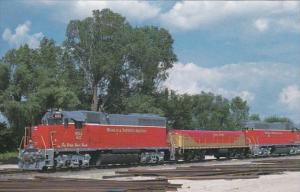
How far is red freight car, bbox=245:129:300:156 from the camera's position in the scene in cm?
5209

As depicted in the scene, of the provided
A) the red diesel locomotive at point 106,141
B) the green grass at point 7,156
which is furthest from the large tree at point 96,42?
the red diesel locomotive at point 106,141

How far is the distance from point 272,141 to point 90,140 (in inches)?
1045

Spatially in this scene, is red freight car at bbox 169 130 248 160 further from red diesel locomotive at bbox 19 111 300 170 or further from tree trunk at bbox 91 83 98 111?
tree trunk at bbox 91 83 98 111

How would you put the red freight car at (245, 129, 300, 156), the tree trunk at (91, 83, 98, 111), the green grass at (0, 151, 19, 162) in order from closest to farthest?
the green grass at (0, 151, 19, 162) < the red freight car at (245, 129, 300, 156) < the tree trunk at (91, 83, 98, 111)

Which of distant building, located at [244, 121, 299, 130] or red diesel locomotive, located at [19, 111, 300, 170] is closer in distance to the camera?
red diesel locomotive, located at [19, 111, 300, 170]

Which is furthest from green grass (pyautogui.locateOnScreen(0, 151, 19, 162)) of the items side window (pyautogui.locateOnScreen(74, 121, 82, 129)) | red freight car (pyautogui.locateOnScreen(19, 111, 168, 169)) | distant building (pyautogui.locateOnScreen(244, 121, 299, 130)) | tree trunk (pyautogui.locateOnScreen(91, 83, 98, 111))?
distant building (pyautogui.locateOnScreen(244, 121, 299, 130))

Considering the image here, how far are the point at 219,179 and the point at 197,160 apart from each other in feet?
62.4

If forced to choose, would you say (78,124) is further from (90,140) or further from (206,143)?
(206,143)

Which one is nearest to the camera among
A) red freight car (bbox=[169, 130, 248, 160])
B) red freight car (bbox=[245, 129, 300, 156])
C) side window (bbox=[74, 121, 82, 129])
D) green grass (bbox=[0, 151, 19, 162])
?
side window (bbox=[74, 121, 82, 129])

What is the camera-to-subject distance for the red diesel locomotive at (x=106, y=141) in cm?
3191

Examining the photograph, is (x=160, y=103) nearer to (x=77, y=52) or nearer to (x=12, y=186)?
(x=77, y=52)

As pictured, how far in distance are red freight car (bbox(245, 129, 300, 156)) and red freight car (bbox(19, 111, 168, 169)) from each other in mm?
14932

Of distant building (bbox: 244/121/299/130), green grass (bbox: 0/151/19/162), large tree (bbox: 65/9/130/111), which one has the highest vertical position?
large tree (bbox: 65/9/130/111)

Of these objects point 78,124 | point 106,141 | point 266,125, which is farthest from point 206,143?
point 78,124
